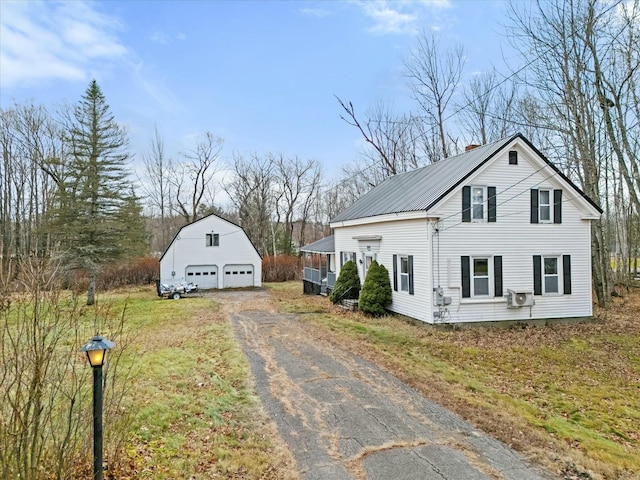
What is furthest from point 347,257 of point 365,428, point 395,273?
point 365,428

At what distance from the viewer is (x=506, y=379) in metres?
8.49

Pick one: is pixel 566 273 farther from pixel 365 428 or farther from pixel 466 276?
pixel 365 428

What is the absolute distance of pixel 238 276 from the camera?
28.3m

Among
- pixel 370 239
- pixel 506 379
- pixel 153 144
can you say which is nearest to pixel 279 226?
pixel 153 144

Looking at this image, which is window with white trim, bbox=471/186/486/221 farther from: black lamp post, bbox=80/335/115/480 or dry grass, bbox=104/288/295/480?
black lamp post, bbox=80/335/115/480

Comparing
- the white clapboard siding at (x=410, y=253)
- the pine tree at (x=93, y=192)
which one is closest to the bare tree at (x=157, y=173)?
the pine tree at (x=93, y=192)

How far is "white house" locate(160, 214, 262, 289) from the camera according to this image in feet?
87.5

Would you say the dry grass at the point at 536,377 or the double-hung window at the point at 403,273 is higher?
the double-hung window at the point at 403,273

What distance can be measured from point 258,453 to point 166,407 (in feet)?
6.79

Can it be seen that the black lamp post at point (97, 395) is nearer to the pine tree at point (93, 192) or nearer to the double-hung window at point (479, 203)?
the double-hung window at point (479, 203)

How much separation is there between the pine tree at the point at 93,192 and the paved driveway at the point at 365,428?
15668mm

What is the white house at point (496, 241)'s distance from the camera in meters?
13.3

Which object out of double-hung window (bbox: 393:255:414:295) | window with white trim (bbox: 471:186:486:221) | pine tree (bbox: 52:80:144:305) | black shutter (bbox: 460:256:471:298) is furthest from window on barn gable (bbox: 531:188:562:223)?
pine tree (bbox: 52:80:144:305)

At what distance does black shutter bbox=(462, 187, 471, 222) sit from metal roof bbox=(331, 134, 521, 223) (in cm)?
50
